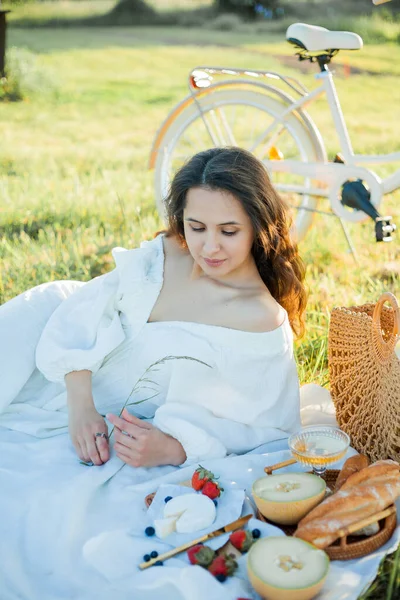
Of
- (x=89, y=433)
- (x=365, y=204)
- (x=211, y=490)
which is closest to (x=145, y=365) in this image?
(x=89, y=433)

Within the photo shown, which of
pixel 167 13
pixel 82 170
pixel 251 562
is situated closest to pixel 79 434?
pixel 251 562

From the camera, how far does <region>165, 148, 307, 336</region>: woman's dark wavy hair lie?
2.52 m

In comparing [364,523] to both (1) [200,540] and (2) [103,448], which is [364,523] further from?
(2) [103,448]

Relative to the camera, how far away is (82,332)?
268 centimetres

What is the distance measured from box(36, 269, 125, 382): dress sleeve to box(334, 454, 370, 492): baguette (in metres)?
0.78

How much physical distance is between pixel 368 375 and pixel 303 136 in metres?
2.23

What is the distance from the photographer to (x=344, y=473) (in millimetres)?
2330

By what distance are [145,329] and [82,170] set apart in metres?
4.59

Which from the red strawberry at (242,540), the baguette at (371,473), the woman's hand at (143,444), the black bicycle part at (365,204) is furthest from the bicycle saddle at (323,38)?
the red strawberry at (242,540)

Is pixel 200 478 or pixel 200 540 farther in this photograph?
pixel 200 478

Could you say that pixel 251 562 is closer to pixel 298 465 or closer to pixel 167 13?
pixel 298 465

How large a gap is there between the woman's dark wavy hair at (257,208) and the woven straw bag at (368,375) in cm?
20

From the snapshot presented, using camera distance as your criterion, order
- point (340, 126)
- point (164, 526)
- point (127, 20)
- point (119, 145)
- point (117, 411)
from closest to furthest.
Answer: point (164, 526), point (117, 411), point (340, 126), point (119, 145), point (127, 20)

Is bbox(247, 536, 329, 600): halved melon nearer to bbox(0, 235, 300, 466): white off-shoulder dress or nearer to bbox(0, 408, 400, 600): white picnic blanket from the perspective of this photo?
bbox(0, 408, 400, 600): white picnic blanket
